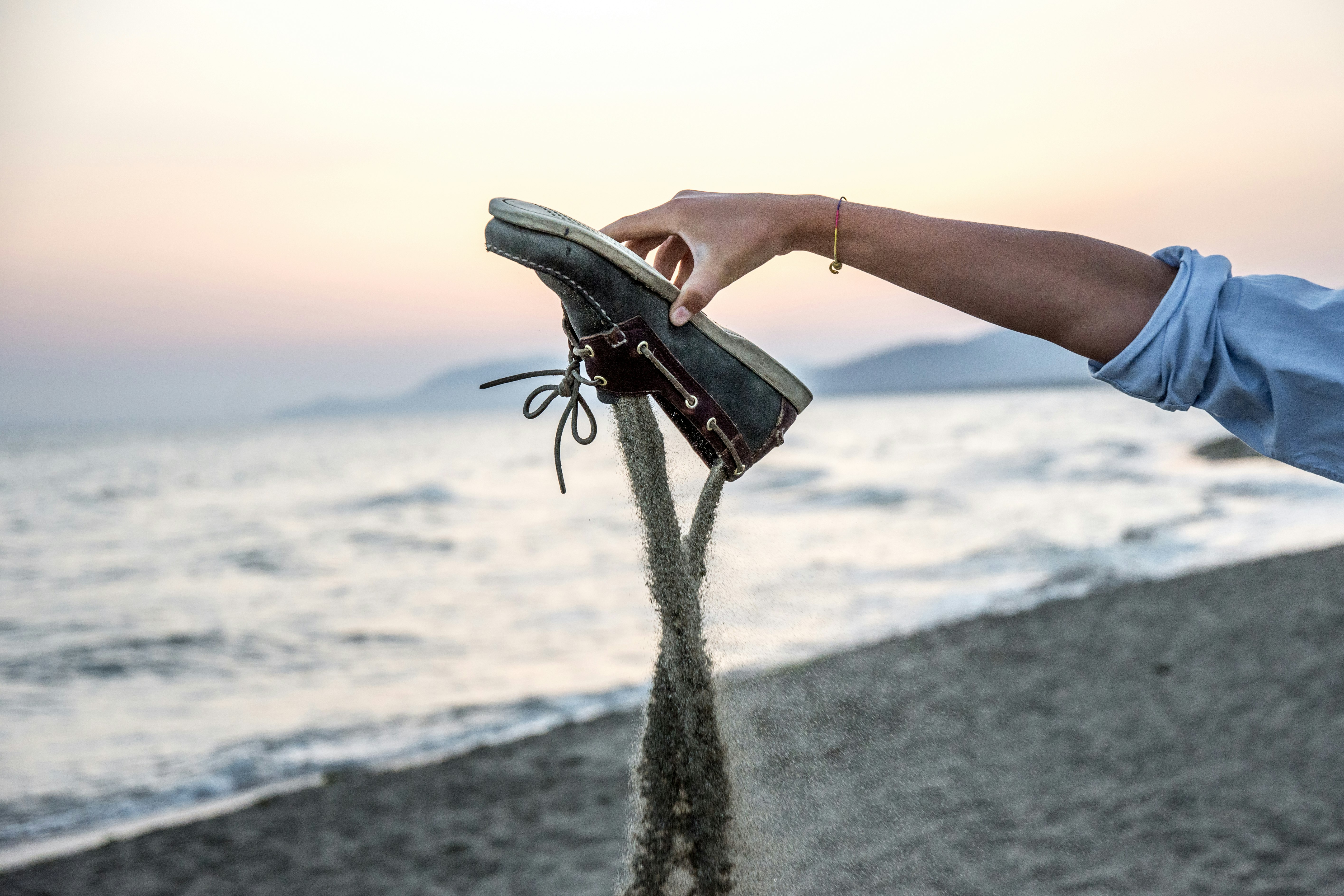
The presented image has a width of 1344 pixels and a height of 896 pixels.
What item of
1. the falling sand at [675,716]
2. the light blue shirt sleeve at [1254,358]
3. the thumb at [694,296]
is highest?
the thumb at [694,296]

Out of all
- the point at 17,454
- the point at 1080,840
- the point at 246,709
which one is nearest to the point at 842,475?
the point at 246,709

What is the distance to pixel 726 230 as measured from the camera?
1637 mm

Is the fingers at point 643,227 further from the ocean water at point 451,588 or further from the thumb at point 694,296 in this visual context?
the ocean water at point 451,588

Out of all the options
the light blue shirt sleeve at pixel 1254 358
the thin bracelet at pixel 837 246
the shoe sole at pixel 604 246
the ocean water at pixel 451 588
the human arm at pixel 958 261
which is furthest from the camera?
the ocean water at pixel 451 588

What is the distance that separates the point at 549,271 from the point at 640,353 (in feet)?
0.78

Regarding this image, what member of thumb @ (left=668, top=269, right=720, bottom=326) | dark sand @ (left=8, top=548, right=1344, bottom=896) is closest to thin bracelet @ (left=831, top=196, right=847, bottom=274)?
thumb @ (left=668, top=269, right=720, bottom=326)

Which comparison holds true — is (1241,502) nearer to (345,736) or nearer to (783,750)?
(345,736)

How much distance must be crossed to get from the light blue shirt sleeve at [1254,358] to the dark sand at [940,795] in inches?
47.7

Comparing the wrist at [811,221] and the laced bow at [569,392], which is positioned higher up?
the wrist at [811,221]

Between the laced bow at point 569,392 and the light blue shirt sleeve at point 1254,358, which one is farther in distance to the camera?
the laced bow at point 569,392

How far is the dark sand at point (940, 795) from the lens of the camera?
11.7 ft

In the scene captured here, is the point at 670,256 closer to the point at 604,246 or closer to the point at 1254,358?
the point at 604,246

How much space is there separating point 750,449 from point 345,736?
582cm

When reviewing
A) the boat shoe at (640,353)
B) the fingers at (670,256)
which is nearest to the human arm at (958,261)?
the boat shoe at (640,353)
